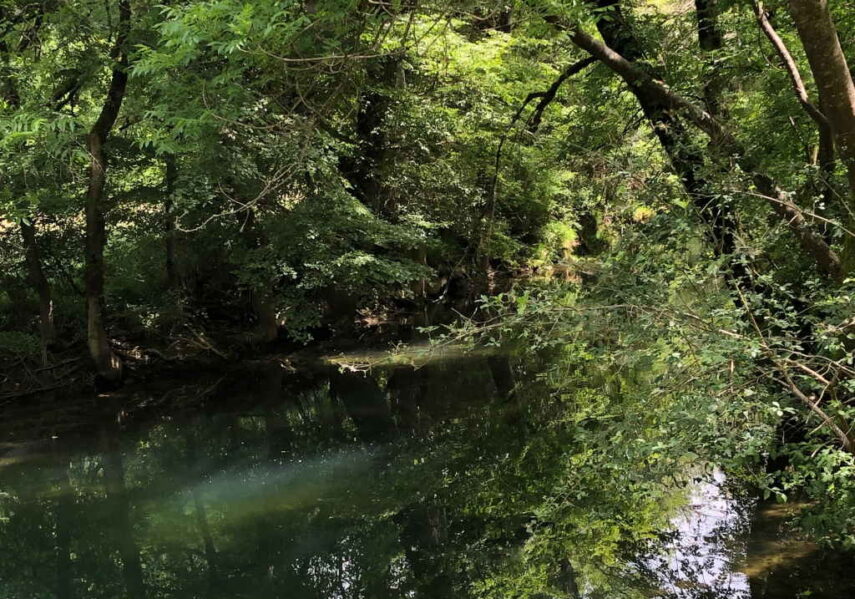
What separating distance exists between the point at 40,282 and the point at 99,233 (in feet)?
5.59

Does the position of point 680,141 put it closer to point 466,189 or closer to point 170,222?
point 466,189

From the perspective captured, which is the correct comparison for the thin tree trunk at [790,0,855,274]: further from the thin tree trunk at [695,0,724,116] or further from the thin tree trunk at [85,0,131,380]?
the thin tree trunk at [85,0,131,380]

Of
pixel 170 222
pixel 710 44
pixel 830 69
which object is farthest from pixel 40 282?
pixel 830 69

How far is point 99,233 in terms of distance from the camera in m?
12.0

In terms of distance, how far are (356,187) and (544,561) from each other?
9880mm

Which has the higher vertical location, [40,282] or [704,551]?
[40,282]

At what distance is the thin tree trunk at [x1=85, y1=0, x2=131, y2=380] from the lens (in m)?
11.0

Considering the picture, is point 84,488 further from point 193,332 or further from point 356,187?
point 356,187

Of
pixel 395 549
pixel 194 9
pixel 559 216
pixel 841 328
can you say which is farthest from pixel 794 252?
pixel 559 216

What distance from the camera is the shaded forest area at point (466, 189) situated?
387 centimetres

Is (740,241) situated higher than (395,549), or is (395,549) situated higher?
(740,241)

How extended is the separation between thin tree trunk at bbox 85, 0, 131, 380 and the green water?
1.34 meters

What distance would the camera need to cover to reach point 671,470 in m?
4.05

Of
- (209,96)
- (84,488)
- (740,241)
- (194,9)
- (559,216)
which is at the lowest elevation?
(84,488)
